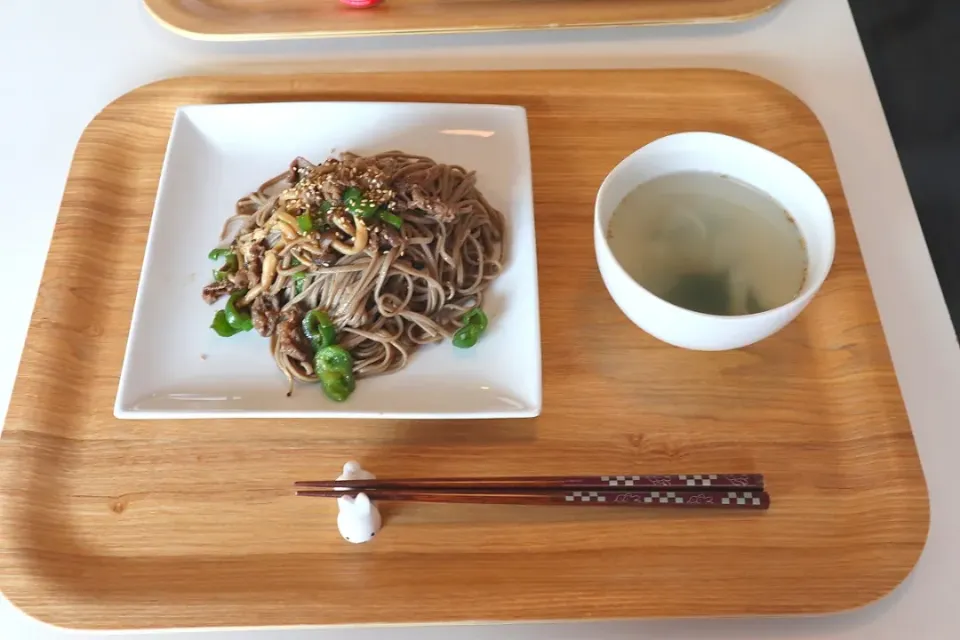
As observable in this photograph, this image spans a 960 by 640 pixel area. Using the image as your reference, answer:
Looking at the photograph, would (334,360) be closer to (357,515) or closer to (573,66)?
(357,515)

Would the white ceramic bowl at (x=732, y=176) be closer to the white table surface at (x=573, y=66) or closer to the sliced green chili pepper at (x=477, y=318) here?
the sliced green chili pepper at (x=477, y=318)

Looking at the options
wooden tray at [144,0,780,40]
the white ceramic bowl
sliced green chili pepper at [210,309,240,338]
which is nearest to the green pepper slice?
sliced green chili pepper at [210,309,240,338]

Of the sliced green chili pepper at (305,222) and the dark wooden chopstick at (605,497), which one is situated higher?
the sliced green chili pepper at (305,222)

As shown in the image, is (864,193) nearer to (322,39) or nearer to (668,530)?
(668,530)

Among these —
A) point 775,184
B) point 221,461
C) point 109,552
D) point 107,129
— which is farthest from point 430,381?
point 107,129

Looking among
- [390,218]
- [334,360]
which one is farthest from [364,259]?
[334,360]

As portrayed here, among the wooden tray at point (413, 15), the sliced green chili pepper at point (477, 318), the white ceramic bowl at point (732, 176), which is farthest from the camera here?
the wooden tray at point (413, 15)

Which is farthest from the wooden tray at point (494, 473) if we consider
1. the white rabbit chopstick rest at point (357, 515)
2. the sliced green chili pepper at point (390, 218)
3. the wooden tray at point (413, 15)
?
the wooden tray at point (413, 15)
